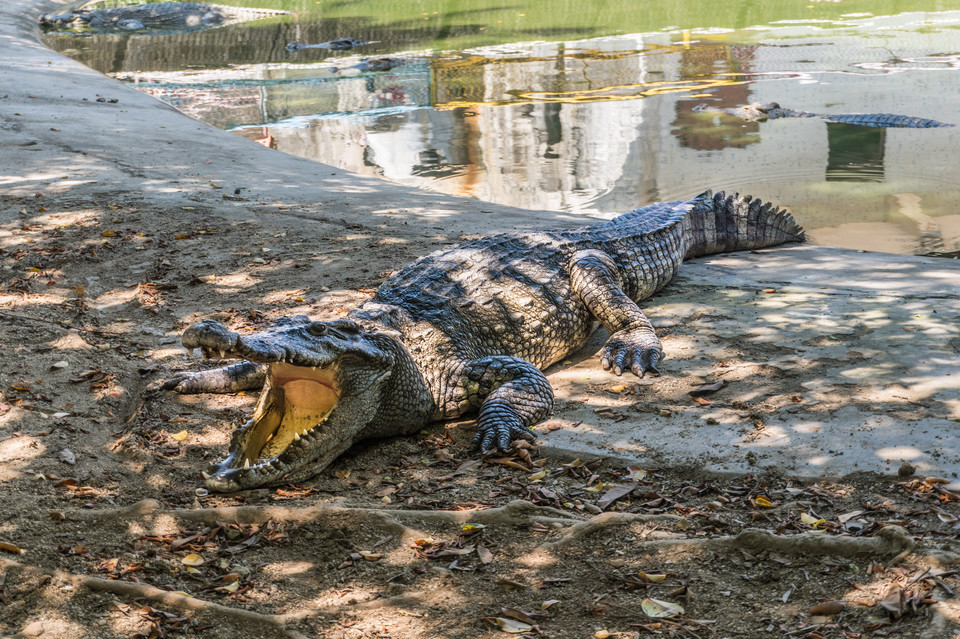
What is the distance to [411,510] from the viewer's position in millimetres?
3480

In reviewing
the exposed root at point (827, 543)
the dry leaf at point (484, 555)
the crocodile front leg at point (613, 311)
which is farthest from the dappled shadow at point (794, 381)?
the dry leaf at point (484, 555)

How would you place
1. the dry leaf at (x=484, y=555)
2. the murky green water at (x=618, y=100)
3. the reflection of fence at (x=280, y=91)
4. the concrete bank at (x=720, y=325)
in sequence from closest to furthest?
1. the dry leaf at (x=484, y=555)
2. the concrete bank at (x=720, y=325)
3. the murky green water at (x=618, y=100)
4. the reflection of fence at (x=280, y=91)

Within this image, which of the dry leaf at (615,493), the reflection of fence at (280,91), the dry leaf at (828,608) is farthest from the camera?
the reflection of fence at (280,91)

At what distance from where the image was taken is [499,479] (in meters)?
3.83

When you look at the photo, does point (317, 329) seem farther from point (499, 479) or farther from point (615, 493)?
point (615, 493)

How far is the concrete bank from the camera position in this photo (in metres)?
3.99

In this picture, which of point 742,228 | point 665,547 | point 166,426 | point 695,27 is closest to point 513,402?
point 665,547

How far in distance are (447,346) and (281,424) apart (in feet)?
3.76

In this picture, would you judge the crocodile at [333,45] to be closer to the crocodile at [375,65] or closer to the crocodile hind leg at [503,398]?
the crocodile at [375,65]

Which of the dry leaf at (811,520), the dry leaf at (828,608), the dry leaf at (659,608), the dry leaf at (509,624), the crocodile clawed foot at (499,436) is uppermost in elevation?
the crocodile clawed foot at (499,436)

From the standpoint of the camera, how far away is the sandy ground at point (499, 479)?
2.76 m

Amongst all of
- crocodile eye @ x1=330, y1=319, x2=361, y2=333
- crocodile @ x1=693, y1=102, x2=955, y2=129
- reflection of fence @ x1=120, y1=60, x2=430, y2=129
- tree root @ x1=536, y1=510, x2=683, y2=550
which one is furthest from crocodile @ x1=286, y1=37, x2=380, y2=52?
tree root @ x1=536, y1=510, x2=683, y2=550

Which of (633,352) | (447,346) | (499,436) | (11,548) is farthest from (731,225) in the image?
(11,548)

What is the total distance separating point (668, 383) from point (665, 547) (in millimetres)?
1768
